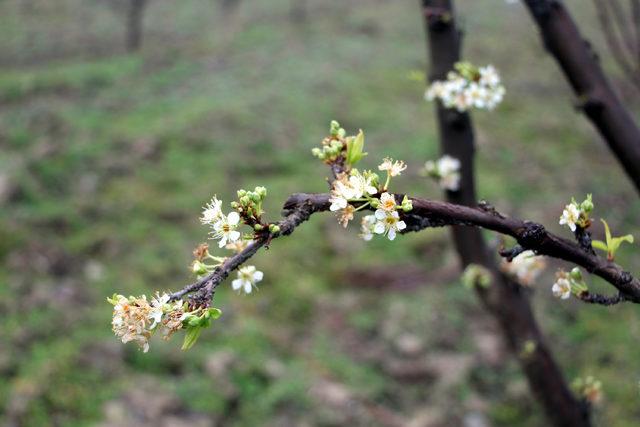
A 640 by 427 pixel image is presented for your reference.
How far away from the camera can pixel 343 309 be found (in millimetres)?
5805

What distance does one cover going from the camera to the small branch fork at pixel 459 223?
1.11 metres

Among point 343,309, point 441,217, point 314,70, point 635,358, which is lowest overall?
point 441,217

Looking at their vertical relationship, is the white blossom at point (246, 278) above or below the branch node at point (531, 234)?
above

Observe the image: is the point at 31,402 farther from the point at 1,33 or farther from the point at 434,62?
the point at 1,33

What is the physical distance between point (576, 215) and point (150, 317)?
88 centimetres

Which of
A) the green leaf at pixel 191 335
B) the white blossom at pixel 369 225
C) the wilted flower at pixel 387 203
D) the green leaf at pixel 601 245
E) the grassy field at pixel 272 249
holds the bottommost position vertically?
the green leaf at pixel 191 335

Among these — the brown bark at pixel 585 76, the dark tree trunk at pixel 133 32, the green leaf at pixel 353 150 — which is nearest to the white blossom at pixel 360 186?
the green leaf at pixel 353 150

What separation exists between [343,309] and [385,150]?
12.1 ft

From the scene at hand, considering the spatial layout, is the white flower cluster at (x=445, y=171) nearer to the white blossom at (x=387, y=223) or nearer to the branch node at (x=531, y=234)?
the branch node at (x=531, y=234)

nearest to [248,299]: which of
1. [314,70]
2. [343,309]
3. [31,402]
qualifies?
[343,309]

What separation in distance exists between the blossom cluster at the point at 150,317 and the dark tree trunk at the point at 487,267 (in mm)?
1807

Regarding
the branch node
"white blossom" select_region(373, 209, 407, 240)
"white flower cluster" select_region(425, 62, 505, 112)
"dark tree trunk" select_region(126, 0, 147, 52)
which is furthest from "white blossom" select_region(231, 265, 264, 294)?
"dark tree trunk" select_region(126, 0, 147, 52)

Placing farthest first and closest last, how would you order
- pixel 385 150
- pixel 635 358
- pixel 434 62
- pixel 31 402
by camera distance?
pixel 385 150 → pixel 635 358 → pixel 31 402 → pixel 434 62

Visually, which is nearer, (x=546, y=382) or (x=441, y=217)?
(x=441, y=217)
